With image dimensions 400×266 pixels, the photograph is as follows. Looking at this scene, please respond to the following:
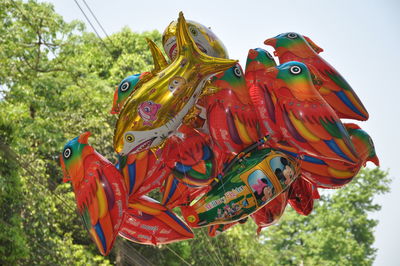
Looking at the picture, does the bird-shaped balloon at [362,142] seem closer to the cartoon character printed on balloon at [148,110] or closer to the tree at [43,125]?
the cartoon character printed on balloon at [148,110]

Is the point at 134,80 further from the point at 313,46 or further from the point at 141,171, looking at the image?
the point at 313,46

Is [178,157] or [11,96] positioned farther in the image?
[11,96]

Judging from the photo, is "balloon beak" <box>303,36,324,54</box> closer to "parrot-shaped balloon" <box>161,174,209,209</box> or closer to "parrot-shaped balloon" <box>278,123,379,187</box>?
"parrot-shaped balloon" <box>278,123,379,187</box>

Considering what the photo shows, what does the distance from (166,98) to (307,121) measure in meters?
0.82

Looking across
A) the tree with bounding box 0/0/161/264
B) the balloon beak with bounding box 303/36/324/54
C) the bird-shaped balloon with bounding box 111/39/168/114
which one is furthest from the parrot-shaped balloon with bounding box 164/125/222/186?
the tree with bounding box 0/0/161/264

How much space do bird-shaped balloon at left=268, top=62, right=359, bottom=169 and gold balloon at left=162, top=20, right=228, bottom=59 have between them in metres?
0.42

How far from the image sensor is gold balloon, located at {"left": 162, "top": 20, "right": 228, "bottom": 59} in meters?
3.47

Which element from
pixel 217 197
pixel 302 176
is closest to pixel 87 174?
pixel 217 197

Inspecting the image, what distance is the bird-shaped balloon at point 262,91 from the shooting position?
3.40 m

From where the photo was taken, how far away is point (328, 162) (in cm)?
354

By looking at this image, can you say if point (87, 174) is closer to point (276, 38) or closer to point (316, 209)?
point (276, 38)

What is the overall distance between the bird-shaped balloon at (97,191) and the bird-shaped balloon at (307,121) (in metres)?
1.04

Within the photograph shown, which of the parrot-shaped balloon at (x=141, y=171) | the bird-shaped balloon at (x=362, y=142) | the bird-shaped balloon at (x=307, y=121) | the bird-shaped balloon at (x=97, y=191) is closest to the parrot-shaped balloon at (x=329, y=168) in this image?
the bird-shaped balloon at (x=362, y=142)

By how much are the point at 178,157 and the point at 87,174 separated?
0.55m
